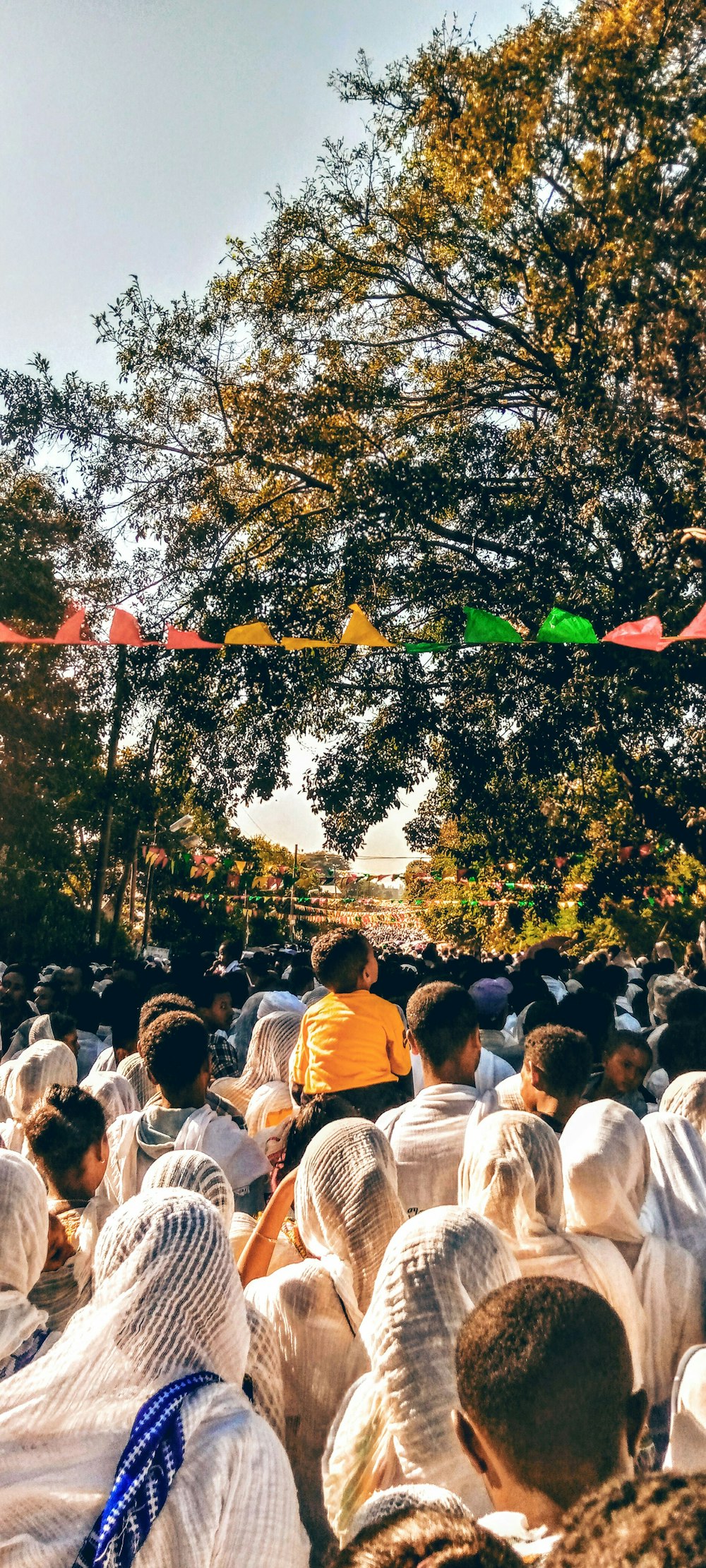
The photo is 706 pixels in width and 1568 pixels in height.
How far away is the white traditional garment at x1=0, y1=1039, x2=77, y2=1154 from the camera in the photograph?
443 cm

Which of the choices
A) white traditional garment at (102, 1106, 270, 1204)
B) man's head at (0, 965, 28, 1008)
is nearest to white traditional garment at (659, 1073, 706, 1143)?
white traditional garment at (102, 1106, 270, 1204)

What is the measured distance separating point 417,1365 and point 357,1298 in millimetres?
613

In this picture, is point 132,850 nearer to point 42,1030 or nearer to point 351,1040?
point 42,1030

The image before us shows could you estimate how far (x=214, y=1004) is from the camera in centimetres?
605

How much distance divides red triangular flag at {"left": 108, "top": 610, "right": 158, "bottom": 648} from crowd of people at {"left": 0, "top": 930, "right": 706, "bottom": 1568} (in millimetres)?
5694

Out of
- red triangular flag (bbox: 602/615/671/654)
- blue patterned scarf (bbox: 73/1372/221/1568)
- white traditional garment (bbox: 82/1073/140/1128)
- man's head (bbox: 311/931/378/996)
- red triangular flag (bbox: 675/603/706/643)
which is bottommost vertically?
blue patterned scarf (bbox: 73/1372/221/1568)

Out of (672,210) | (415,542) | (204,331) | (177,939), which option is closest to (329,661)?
(415,542)

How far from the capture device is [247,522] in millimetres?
12125

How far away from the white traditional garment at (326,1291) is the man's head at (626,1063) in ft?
5.62

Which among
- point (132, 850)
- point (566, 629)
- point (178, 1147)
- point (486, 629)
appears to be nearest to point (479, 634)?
Result: point (486, 629)

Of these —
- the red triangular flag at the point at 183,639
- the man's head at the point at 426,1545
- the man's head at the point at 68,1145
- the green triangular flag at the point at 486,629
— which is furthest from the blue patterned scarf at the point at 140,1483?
the red triangular flag at the point at 183,639

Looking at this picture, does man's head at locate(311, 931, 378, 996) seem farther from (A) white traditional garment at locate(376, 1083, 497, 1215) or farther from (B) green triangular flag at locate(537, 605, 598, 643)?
(B) green triangular flag at locate(537, 605, 598, 643)

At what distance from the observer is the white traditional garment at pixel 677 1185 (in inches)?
116

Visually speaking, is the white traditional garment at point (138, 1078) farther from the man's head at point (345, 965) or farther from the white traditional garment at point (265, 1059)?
the man's head at point (345, 965)
